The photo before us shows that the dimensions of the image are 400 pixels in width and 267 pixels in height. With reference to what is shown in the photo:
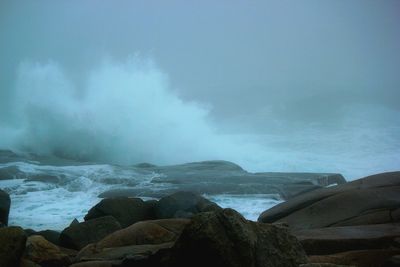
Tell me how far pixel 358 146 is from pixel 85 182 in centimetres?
1864

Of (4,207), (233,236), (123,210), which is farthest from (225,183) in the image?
(233,236)

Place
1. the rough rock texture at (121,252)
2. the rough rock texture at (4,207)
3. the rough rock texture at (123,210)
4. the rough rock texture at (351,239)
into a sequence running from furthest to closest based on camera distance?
the rough rock texture at (4,207) < the rough rock texture at (123,210) < the rough rock texture at (351,239) < the rough rock texture at (121,252)

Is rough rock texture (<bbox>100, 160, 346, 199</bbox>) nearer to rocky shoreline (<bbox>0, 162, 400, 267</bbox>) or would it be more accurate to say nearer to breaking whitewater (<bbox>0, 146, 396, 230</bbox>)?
breaking whitewater (<bbox>0, 146, 396, 230</bbox>)

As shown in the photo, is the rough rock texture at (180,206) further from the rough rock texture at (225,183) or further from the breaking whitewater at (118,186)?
the rough rock texture at (225,183)

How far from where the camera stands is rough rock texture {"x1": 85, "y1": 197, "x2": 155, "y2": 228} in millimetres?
7887

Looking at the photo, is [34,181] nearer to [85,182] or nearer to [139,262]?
[85,182]

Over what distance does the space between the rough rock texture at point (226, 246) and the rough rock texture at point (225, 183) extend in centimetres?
792

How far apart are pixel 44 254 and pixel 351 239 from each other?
3.17 m

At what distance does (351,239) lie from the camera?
4.64 metres

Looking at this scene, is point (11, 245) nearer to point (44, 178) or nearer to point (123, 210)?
point (123, 210)

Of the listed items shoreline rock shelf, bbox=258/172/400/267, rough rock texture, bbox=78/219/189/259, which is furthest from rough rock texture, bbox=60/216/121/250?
shoreline rock shelf, bbox=258/172/400/267

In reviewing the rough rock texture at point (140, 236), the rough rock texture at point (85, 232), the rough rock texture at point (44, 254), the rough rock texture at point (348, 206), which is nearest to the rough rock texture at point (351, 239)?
the rough rock texture at point (348, 206)

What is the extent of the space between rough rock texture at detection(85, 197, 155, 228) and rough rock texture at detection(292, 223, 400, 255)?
3.80m

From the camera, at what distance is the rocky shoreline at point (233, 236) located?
3.28m
